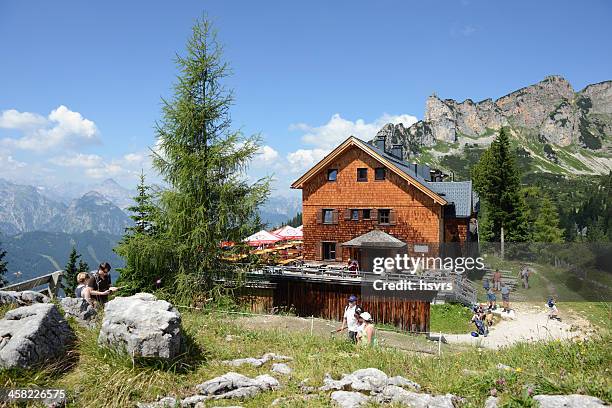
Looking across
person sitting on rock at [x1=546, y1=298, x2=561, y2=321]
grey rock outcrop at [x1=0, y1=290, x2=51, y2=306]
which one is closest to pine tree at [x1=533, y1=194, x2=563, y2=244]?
person sitting on rock at [x1=546, y1=298, x2=561, y2=321]

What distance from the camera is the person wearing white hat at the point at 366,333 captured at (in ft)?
34.1

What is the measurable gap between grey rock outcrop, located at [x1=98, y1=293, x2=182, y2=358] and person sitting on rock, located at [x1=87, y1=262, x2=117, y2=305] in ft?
12.1

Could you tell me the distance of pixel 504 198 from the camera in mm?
44875

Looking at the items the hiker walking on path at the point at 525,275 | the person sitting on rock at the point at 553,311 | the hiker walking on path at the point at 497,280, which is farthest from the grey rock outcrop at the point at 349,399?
the hiker walking on path at the point at 525,275

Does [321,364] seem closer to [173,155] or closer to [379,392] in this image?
[379,392]

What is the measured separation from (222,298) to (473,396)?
12.8 metres

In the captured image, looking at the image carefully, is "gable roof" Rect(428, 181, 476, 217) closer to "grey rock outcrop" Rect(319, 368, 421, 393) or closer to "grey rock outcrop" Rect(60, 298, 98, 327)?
"grey rock outcrop" Rect(319, 368, 421, 393)

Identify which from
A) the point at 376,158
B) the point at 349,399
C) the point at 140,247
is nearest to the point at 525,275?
the point at 376,158

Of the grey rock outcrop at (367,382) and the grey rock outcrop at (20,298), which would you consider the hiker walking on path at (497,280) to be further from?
the grey rock outcrop at (20,298)

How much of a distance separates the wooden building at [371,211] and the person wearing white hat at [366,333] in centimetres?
1738

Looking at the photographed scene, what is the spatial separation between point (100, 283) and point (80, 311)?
7.53 ft

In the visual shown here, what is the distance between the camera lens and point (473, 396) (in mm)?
6750

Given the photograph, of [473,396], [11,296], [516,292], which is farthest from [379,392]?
[516,292]

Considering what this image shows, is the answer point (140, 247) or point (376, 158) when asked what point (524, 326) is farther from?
point (140, 247)
